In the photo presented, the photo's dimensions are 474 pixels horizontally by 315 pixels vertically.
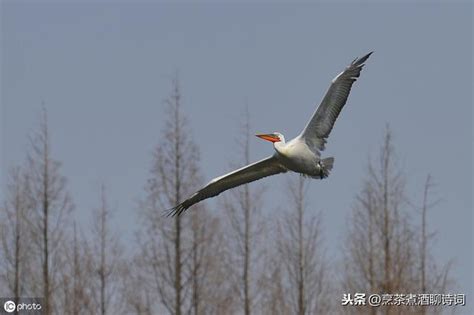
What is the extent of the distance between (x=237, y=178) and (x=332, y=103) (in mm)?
2126

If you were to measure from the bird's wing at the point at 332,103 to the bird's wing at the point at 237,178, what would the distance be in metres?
0.88

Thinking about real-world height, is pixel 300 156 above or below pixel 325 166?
above

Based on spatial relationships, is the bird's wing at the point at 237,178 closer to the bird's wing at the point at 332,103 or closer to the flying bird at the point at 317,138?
the flying bird at the point at 317,138

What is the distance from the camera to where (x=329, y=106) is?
19.1m

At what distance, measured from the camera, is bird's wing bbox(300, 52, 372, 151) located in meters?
18.9

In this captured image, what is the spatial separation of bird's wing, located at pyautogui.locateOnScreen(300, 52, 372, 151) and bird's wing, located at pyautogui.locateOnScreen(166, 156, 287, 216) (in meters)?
0.88

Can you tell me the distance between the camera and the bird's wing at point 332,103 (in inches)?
746

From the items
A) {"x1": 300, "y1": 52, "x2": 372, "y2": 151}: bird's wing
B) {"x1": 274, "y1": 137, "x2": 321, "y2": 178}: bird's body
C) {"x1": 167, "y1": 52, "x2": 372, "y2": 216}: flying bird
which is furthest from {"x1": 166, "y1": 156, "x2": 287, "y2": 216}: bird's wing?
{"x1": 300, "y1": 52, "x2": 372, "y2": 151}: bird's wing

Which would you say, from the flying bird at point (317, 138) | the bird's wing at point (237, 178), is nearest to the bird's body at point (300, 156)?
the flying bird at point (317, 138)

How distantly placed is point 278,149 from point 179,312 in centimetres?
765

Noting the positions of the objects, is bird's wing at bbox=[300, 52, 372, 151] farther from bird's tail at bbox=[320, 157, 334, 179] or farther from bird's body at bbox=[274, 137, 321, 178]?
bird's tail at bbox=[320, 157, 334, 179]

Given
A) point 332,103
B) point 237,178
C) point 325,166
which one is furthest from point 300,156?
point 237,178

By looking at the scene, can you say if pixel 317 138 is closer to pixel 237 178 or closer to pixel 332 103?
pixel 332 103

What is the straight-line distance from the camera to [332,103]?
19047 millimetres
